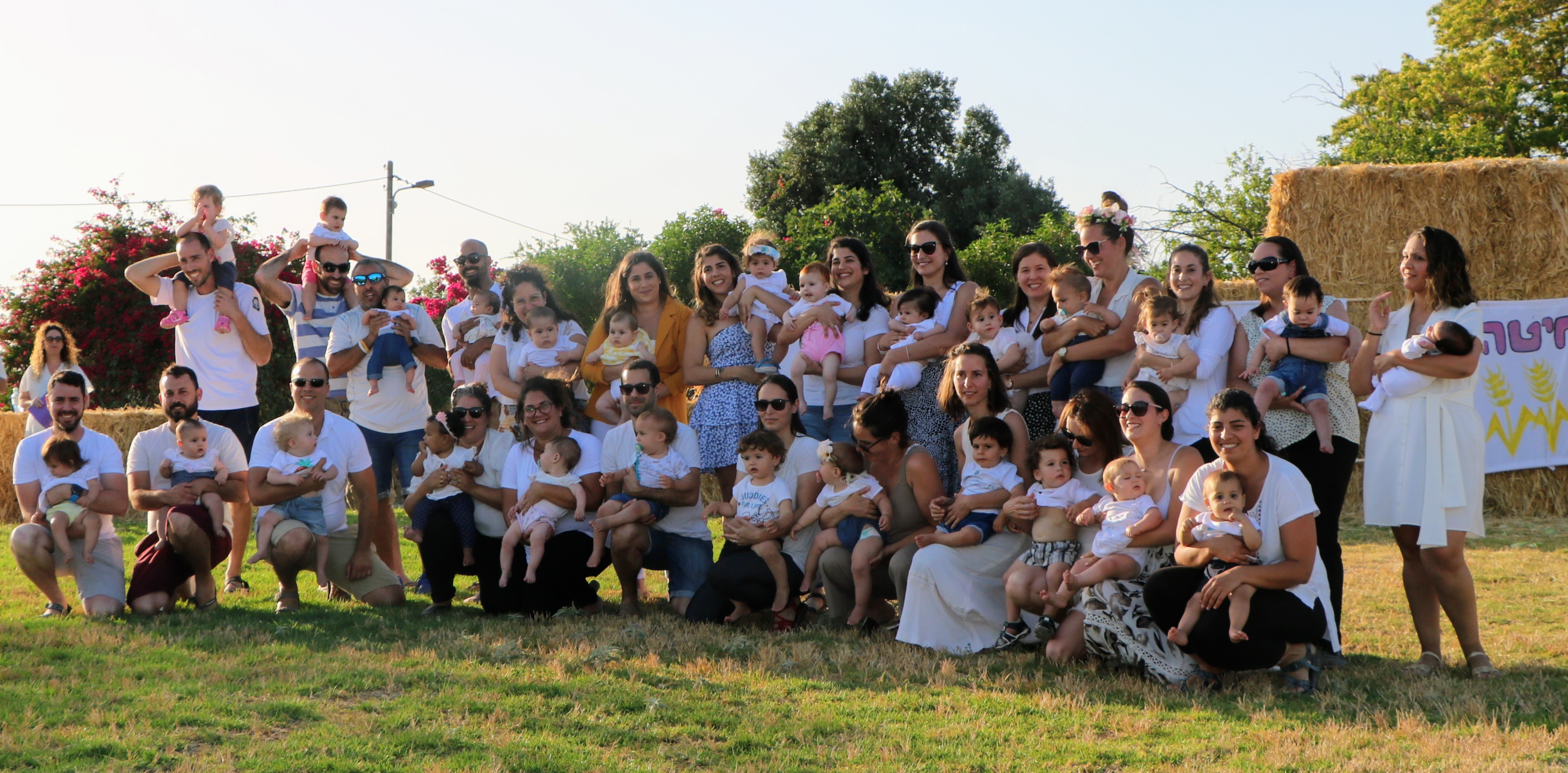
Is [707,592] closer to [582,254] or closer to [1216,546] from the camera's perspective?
[1216,546]

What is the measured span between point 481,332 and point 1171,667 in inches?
212

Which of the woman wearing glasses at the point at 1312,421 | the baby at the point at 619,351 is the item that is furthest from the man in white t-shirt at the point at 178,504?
the woman wearing glasses at the point at 1312,421

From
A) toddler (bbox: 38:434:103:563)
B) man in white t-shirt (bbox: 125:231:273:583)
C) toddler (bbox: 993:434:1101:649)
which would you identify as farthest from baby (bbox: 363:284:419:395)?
toddler (bbox: 993:434:1101:649)

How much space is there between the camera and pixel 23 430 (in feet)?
46.6

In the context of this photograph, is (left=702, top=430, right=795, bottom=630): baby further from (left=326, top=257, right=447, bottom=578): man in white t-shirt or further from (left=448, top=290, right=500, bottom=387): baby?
(left=448, top=290, right=500, bottom=387): baby

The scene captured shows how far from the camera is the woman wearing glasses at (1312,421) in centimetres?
610

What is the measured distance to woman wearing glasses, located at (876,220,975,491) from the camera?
7.08 m

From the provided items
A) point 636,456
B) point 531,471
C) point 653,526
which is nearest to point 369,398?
point 531,471

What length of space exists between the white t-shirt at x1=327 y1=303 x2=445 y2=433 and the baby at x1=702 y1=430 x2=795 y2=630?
2499 millimetres

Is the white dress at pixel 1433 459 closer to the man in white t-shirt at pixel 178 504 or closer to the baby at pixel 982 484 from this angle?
the baby at pixel 982 484

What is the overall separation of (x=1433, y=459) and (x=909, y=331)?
2789 mm

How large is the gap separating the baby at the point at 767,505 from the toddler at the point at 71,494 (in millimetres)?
3551

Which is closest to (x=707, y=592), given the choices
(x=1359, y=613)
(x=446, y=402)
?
(x=1359, y=613)

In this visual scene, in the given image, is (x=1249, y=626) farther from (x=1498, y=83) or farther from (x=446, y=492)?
(x=1498, y=83)
